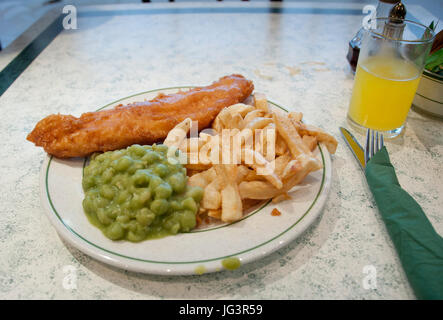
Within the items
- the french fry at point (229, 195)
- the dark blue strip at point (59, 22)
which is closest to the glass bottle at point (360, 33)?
the dark blue strip at point (59, 22)

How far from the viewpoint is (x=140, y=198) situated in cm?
148

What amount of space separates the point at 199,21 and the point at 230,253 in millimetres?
3775

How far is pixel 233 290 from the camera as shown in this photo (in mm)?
1464

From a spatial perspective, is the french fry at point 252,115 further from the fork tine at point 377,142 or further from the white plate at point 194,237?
the fork tine at point 377,142

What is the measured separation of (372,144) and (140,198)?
1430mm

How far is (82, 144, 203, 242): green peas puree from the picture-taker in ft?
4.84

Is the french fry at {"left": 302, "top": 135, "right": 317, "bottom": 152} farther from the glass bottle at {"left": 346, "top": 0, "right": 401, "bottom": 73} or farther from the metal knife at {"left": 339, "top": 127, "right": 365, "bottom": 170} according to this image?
the glass bottle at {"left": 346, "top": 0, "right": 401, "bottom": 73}

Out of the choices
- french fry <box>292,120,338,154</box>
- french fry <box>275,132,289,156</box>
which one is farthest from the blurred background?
french fry <box>275,132,289,156</box>

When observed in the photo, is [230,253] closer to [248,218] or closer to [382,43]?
[248,218]

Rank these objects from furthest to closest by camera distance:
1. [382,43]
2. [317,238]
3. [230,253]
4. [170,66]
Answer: [170,66] → [382,43] → [317,238] → [230,253]

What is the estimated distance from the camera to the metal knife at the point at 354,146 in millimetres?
2098

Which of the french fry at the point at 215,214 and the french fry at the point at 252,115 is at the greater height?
the french fry at the point at 252,115
